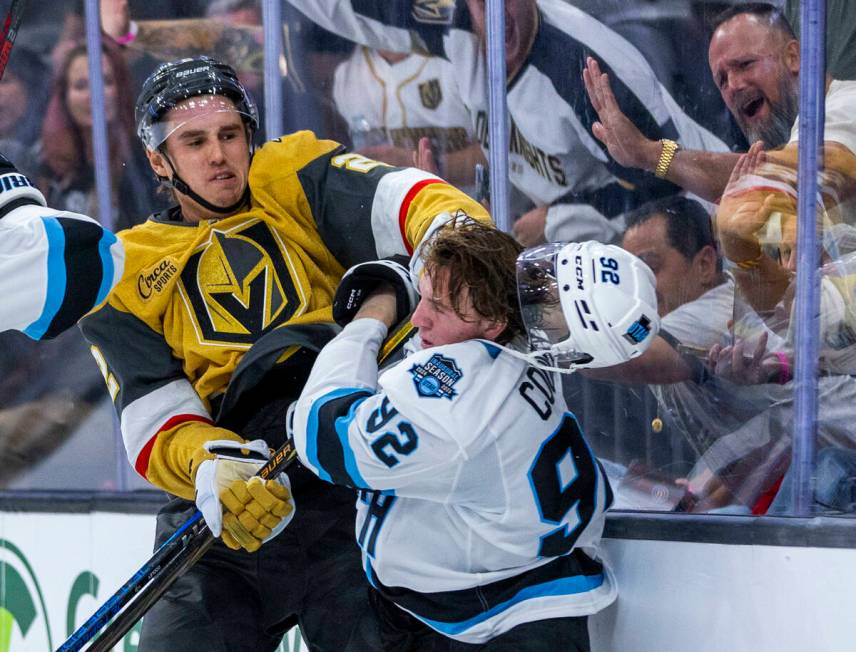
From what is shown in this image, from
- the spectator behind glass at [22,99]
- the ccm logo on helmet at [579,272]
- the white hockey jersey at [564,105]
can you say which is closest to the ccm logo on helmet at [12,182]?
the ccm logo on helmet at [579,272]

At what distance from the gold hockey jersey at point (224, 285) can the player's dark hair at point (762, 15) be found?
492mm

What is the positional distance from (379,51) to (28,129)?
116cm

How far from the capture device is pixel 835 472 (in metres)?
1.76

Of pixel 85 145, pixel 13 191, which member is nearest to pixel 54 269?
pixel 13 191

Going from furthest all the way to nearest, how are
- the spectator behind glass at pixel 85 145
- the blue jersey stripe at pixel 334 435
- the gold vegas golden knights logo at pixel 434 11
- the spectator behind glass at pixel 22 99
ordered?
the spectator behind glass at pixel 22 99, the spectator behind glass at pixel 85 145, the gold vegas golden knights logo at pixel 434 11, the blue jersey stripe at pixel 334 435

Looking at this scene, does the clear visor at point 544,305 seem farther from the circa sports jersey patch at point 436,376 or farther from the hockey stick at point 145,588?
the hockey stick at point 145,588

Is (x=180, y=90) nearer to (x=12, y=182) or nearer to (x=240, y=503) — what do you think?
(x=12, y=182)

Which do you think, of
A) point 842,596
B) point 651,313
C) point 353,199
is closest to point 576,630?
point 842,596

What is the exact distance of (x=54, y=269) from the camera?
157 centimetres

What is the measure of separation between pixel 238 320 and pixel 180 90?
373mm

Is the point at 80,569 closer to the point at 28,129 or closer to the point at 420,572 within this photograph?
the point at 28,129

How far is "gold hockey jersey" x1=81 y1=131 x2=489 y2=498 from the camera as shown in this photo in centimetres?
203

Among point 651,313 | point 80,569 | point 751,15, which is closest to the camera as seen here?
point 651,313

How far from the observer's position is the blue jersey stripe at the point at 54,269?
1.57 metres
